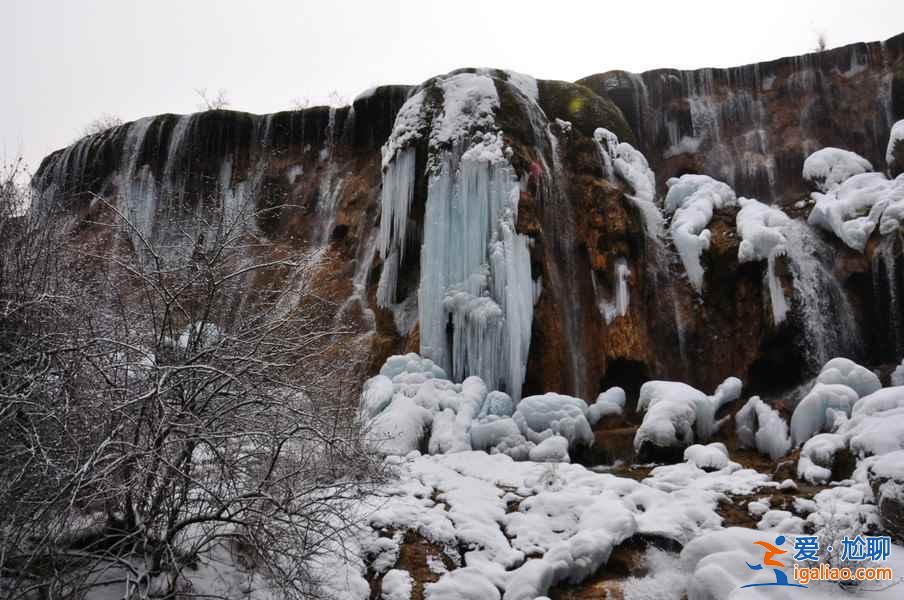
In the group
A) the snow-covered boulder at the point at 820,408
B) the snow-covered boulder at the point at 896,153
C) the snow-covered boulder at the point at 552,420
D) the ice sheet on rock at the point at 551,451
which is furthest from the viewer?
the snow-covered boulder at the point at 896,153

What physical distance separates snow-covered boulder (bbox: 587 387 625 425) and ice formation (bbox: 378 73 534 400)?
47.4 inches

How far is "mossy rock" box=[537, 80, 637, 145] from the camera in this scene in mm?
15797

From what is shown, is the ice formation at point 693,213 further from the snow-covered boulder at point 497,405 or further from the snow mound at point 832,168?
the snow-covered boulder at point 497,405

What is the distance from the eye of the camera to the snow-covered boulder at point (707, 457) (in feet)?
26.1

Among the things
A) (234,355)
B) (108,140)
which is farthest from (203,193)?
(234,355)

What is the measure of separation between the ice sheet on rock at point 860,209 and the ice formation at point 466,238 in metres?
5.96

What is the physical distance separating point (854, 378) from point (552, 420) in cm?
400

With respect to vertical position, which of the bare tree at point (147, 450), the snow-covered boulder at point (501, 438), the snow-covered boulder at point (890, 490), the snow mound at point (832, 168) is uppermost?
the snow mound at point (832, 168)

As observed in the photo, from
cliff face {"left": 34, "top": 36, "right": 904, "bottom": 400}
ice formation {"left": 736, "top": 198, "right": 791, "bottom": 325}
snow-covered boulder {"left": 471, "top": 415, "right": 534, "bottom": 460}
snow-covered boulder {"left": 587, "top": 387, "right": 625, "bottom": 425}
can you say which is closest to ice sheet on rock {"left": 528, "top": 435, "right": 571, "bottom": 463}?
snow-covered boulder {"left": 471, "top": 415, "right": 534, "bottom": 460}

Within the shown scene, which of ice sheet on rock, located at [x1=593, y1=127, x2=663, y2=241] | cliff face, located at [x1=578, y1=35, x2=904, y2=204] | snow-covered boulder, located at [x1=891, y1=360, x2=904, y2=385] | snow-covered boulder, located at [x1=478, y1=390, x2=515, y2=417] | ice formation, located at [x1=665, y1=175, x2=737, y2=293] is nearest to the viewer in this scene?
snow-covered boulder, located at [x1=478, y1=390, x2=515, y2=417]

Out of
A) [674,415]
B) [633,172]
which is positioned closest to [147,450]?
[674,415]

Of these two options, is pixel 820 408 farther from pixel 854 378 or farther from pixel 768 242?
pixel 768 242

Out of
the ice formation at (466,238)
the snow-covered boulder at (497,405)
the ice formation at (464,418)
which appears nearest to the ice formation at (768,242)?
the ice formation at (464,418)

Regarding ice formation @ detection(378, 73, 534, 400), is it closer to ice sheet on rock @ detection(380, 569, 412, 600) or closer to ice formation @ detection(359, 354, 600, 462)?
ice formation @ detection(359, 354, 600, 462)
